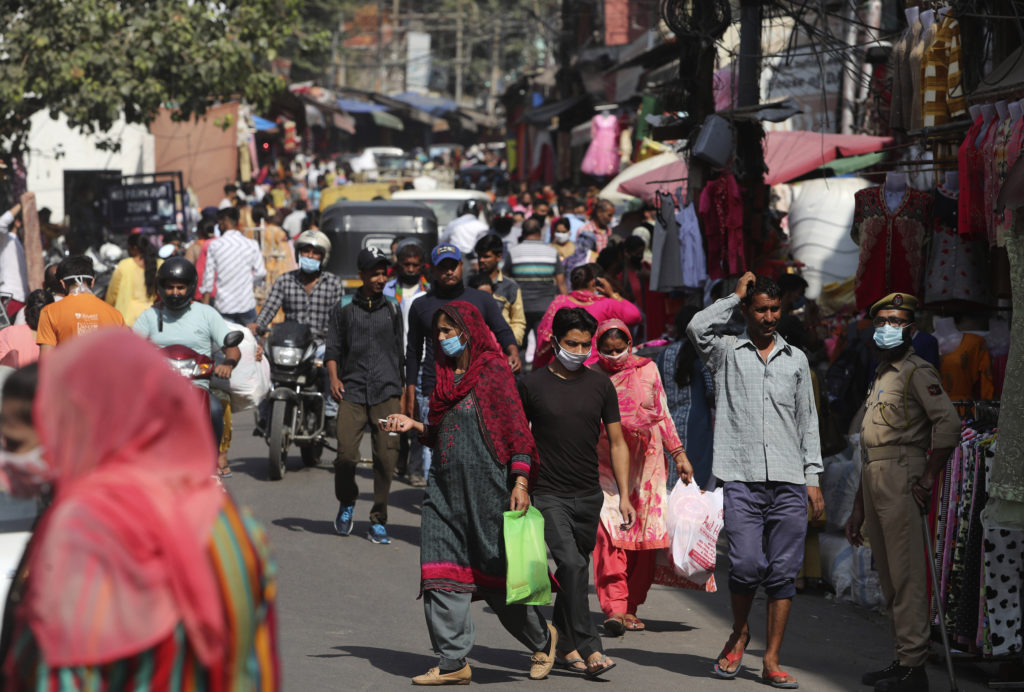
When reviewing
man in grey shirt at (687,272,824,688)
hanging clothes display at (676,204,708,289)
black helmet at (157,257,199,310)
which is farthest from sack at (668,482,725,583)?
hanging clothes display at (676,204,708,289)

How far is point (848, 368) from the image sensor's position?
981 cm

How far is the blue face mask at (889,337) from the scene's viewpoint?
692cm

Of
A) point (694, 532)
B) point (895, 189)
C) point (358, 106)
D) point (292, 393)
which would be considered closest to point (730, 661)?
point (694, 532)

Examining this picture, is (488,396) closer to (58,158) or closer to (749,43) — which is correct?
(749,43)

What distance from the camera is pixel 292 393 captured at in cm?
1153

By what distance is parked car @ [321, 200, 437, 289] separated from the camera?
17.3m

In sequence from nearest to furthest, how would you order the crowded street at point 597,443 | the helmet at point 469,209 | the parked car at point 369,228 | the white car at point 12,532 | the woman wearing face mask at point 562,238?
the crowded street at point 597,443, the white car at point 12,532, the parked car at point 369,228, the helmet at point 469,209, the woman wearing face mask at point 562,238

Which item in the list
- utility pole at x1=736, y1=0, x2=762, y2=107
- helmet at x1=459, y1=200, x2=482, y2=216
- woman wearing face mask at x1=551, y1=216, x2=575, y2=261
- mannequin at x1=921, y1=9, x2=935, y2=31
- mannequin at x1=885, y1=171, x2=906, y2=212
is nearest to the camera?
mannequin at x1=921, y1=9, x2=935, y2=31

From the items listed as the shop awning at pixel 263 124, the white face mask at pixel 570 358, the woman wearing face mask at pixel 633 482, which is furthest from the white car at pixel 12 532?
the shop awning at pixel 263 124

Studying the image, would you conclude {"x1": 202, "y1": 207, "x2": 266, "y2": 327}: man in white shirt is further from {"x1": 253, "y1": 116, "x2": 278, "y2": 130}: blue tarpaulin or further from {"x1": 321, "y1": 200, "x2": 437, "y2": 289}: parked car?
{"x1": 253, "y1": 116, "x2": 278, "y2": 130}: blue tarpaulin

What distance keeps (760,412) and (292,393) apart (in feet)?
18.3

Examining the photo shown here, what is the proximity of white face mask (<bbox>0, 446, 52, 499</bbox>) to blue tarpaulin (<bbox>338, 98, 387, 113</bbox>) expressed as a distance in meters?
57.0

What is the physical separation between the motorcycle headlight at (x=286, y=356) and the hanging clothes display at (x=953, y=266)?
522 cm

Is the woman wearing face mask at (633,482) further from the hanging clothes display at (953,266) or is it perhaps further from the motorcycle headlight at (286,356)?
the motorcycle headlight at (286,356)
